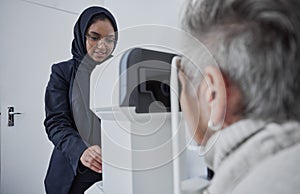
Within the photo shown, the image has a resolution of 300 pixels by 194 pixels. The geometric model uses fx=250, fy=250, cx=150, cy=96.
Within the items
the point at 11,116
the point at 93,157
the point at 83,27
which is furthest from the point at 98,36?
the point at 11,116

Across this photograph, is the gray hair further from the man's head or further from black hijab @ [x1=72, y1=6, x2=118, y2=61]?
black hijab @ [x1=72, y1=6, x2=118, y2=61]

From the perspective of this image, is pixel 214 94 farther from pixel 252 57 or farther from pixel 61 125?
pixel 61 125

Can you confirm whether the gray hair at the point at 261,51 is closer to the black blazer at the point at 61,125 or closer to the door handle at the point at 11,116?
the black blazer at the point at 61,125

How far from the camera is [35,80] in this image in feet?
6.23

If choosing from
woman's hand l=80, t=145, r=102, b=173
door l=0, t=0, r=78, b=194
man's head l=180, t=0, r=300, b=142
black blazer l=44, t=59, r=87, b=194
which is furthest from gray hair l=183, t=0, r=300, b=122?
door l=0, t=0, r=78, b=194

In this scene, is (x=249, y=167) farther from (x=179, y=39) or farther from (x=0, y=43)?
(x=0, y=43)

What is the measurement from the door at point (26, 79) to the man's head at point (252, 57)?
→ 1742 millimetres

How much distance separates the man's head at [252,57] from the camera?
0.37 m

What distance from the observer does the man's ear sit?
0.40 metres

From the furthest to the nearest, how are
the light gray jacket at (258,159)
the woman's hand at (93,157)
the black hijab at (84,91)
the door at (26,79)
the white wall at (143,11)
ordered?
the door at (26,79) < the white wall at (143,11) < the black hijab at (84,91) < the woman's hand at (93,157) < the light gray jacket at (258,159)

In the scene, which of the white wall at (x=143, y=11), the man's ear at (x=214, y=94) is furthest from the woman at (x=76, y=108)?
the man's ear at (x=214, y=94)

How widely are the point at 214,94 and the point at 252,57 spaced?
8 centimetres

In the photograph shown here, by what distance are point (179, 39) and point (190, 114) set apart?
0.51 ft

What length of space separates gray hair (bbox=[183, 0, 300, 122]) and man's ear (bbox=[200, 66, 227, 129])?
0.6 inches
